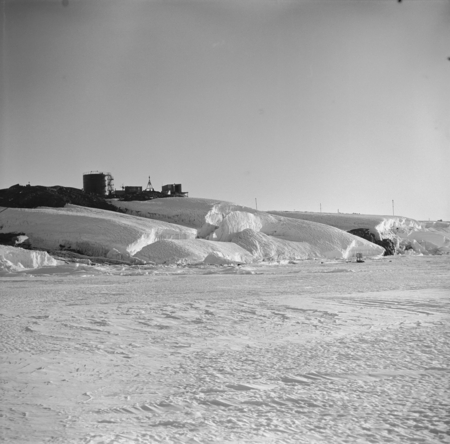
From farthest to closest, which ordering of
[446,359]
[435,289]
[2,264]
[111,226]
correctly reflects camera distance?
[111,226] → [2,264] → [435,289] → [446,359]

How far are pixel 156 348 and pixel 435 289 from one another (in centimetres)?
620

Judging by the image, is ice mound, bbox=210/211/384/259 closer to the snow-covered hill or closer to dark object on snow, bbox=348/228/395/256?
the snow-covered hill

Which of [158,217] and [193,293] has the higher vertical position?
[158,217]

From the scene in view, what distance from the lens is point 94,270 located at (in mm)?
15805

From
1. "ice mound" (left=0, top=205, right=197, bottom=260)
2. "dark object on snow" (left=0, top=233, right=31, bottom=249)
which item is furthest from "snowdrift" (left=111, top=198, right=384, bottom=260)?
"dark object on snow" (left=0, top=233, right=31, bottom=249)

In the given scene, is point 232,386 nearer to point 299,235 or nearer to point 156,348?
point 156,348

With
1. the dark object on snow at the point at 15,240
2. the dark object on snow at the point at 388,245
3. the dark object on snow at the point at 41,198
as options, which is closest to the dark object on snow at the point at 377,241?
the dark object on snow at the point at 388,245

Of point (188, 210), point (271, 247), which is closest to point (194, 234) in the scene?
point (271, 247)

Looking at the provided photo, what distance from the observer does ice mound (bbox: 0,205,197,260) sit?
20531 mm

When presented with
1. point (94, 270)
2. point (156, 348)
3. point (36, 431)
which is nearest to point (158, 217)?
point (94, 270)

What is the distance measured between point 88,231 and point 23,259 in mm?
4963

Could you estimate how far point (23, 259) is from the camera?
16.5 m

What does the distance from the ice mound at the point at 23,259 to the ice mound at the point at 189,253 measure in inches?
148

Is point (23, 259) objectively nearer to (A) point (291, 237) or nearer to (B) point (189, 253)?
(B) point (189, 253)
